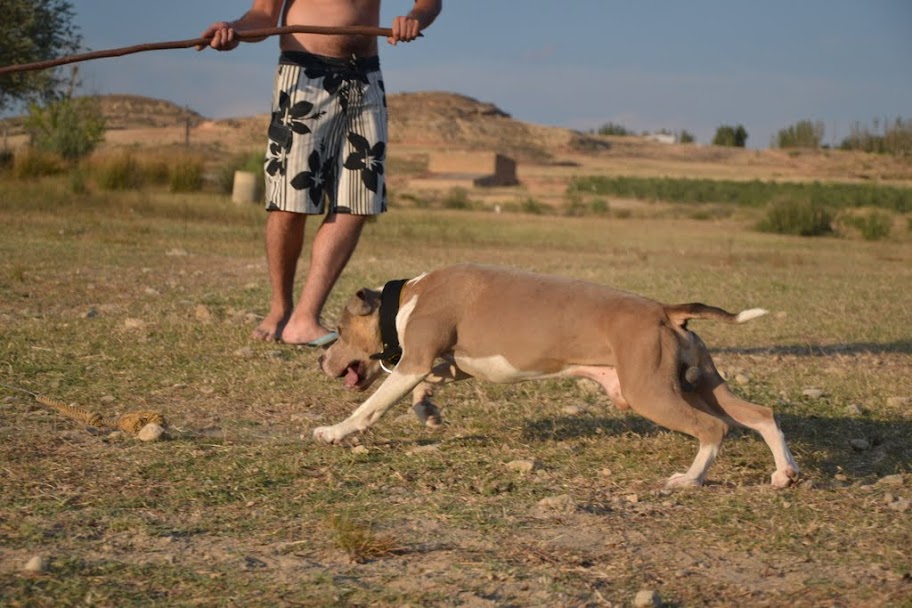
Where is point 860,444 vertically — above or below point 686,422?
below

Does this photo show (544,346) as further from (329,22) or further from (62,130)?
(62,130)

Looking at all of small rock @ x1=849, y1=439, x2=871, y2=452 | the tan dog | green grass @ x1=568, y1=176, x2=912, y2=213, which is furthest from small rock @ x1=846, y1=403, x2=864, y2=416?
green grass @ x1=568, y1=176, x2=912, y2=213

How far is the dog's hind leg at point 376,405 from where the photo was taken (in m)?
4.88

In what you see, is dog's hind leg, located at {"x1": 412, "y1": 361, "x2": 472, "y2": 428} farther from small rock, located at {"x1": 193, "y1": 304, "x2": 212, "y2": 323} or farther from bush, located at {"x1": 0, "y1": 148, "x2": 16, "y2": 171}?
bush, located at {"x1": 0, "y1": 148, "x2": 16, "y2": 171}

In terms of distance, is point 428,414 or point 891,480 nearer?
point 891,480

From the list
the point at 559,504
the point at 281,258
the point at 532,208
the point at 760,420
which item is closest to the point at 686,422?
the point at 760,420

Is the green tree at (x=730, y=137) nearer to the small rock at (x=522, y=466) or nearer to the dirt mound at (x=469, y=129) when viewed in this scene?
the dirt mound at (x=469, y=129)

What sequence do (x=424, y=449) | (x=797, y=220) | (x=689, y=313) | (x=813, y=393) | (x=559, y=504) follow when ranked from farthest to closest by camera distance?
(x=797, y=220), (x=813, y=393), (x=424, y=449), (x=689, y=313), (x=559, y=504)

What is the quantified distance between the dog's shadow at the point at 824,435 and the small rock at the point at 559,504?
1.07 meters

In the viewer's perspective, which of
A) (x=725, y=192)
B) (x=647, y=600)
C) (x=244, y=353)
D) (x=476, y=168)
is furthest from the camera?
(x=476, y=168)

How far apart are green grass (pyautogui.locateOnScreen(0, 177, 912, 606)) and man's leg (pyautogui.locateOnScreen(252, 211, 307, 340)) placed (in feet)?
0.68

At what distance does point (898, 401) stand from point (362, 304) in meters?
2.89

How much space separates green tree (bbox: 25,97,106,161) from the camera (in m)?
28.0

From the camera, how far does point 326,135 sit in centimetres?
723
